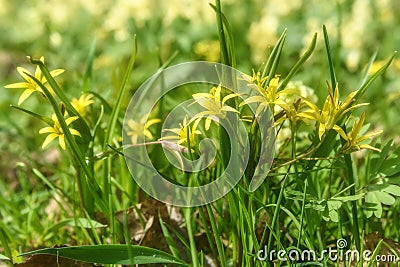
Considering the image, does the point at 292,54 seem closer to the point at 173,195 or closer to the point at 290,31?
the point at 290,31

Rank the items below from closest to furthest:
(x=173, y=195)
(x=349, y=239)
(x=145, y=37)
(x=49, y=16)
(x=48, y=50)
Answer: (x=349, y=239)
(x=173, y=195)
(x=145, y=37)
(x=48, y=50)
(x=49, y=16)

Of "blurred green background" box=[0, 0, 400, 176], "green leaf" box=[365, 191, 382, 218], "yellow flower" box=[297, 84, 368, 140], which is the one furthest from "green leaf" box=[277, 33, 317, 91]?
"blurred green background" box=[0, 0, 400, 176]

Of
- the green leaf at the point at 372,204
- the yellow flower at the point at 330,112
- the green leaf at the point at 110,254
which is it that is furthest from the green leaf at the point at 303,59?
the green leaf at the point at 110,254

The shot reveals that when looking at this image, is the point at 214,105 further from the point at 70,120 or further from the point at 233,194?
the point at 70,120

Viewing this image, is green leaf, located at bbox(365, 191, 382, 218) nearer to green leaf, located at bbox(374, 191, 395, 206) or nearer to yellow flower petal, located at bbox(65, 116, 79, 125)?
green leaf, located at bbox(374, 191, 395, 206)

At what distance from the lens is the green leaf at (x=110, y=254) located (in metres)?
1.25

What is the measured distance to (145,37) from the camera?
3.94m

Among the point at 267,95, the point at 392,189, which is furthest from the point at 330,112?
the point at 392,189

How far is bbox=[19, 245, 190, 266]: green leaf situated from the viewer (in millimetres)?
1254

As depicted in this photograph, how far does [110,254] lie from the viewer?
1.29 metres

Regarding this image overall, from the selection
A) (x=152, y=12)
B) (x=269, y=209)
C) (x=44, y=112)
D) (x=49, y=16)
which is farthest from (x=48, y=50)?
(x=269, y=209)

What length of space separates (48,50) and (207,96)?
351cm

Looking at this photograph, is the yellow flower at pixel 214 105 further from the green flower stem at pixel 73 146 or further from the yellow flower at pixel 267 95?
the green flower stem at pixel 73 146

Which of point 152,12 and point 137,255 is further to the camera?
point 152,12
